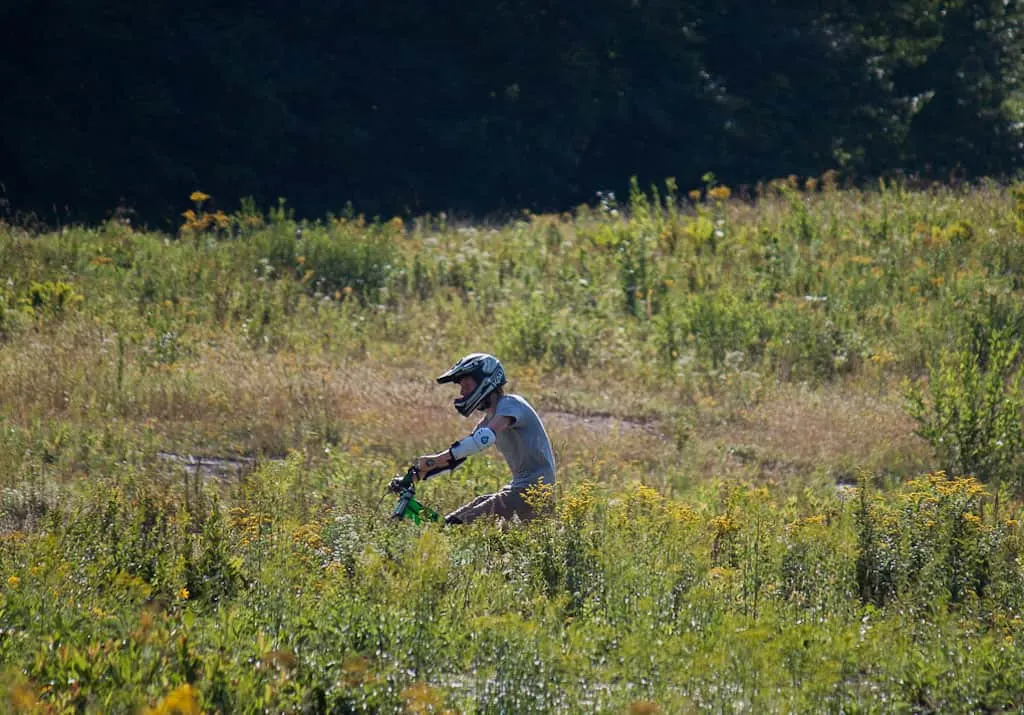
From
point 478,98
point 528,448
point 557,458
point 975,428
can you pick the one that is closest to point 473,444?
point 528,448

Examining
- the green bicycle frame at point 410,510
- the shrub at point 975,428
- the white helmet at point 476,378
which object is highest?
the white helmet at point 476,378

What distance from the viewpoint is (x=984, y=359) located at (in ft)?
51.8

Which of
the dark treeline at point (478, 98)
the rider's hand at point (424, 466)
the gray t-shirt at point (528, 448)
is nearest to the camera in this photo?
the rider's hand at point (424, 466)

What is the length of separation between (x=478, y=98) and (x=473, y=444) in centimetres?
2544

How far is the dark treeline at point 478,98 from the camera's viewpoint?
92.1ft

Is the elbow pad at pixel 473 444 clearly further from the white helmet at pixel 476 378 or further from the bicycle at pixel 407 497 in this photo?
the white helmet at pixel 476 378

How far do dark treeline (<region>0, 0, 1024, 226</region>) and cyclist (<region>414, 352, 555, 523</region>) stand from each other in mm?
19698

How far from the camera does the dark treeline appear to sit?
28.1 meters

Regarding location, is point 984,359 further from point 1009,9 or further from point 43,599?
point 1009,9

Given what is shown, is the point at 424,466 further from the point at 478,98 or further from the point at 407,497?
the point at 478,98

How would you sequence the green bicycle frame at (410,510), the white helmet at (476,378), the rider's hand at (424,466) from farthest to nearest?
the white helmet at (476,378), the rider's hand at (424,466), the green bicycle frame at (410,510)

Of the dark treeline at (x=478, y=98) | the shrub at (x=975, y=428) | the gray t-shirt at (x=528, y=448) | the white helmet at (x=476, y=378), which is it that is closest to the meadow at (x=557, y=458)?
the shrub at (x=975, y=428)

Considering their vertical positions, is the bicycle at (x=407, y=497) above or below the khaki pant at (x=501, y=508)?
above

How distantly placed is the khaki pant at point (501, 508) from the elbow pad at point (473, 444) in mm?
631
